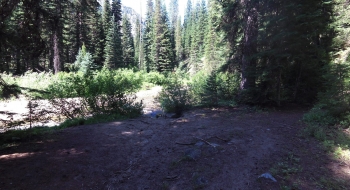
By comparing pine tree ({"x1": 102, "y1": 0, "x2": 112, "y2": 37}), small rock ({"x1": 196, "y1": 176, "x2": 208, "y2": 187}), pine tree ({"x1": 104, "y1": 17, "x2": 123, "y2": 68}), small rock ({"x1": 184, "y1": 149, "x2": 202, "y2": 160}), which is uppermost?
pine tree ({"x1": 102, "y1": 0, "x2": 112, "y2": 37})

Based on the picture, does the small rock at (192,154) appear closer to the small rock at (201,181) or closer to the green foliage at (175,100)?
the small rock at (201,181)

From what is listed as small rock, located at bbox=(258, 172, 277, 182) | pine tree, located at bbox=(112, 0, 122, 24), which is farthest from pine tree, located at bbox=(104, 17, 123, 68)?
small rock, located at bbox=(258, 172, 277, 182)

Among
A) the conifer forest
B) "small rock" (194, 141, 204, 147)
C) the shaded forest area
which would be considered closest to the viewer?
the conifer forest

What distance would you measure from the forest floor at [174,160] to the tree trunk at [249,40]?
11.1ft

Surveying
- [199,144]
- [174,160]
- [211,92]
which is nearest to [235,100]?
[211,92]

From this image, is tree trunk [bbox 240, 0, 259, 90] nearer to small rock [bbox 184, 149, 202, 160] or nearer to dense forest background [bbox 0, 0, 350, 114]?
dense forest background [bbox 0, 0, 350, 114]

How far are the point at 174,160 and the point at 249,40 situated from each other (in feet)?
22.3

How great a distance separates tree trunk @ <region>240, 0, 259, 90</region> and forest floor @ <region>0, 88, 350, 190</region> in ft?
11.1

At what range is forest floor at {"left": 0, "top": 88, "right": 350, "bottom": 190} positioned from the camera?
3.09 m

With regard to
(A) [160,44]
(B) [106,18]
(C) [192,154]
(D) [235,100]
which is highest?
(B) [106,18]

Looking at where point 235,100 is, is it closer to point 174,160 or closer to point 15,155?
point 174,160

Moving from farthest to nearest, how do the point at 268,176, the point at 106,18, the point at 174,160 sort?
the point at 106,18, the point at 174,160, the point at 268,176

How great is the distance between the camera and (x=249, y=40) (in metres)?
8.63

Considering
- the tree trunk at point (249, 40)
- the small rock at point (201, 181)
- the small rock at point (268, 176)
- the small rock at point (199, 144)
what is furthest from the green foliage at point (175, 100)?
the small rock at point (268, 176)
